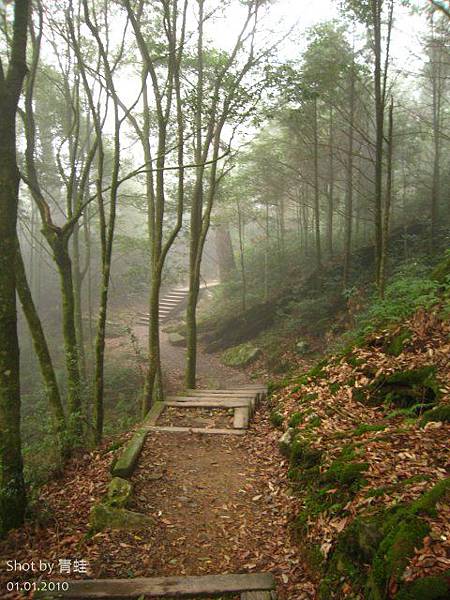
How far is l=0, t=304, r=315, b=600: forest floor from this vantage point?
12.0 feet

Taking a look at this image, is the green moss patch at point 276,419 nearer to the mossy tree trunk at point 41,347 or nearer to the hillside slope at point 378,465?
the hillside slope at point 378,465

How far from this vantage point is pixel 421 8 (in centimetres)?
959

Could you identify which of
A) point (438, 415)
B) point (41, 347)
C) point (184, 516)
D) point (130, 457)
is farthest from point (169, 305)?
point (438, 415)

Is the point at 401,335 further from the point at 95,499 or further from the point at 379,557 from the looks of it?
the point at 95,499

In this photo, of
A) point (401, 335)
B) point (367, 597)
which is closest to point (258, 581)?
point (367, 597)

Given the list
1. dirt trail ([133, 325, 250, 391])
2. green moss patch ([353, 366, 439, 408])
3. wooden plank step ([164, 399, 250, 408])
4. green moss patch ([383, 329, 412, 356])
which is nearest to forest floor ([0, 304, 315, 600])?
wooden plank step ([164, 399, 250, 408])

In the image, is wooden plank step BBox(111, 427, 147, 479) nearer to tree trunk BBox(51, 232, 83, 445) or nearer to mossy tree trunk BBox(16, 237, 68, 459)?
mossy tree trunk BBox(16, 237, 68, 459)

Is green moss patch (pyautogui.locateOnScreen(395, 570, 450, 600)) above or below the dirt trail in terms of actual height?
above

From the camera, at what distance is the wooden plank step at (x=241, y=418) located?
6.56m

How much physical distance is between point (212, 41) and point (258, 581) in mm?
11600

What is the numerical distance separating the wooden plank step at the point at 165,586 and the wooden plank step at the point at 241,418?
10.4 feet

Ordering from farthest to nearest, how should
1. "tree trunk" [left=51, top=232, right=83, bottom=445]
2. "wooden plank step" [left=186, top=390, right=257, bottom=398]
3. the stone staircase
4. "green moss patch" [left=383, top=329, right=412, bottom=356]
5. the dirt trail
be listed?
the stone staircase
the dirt trail
"wooden plank step" [left=186, top=390, right=257, bottom=398]
"tree trunk" [left=51, top=232, right=83, bottom=445]
"green moss patch" [left=383, top=329, right=412, bottom=356]

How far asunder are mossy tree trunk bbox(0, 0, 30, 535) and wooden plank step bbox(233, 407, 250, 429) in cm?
332

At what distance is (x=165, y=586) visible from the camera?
10.8 ft
